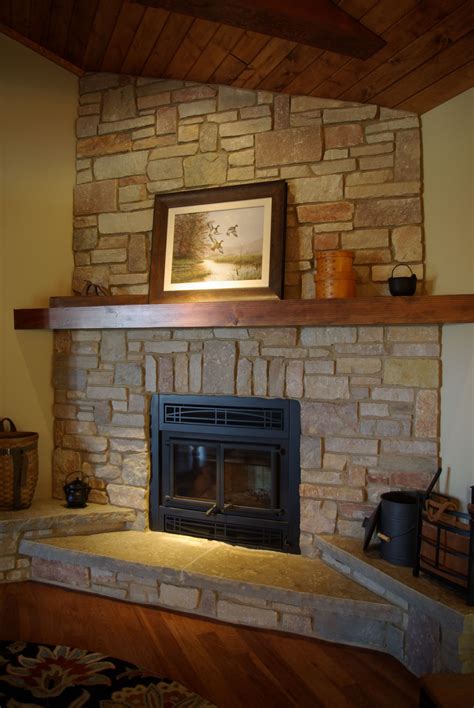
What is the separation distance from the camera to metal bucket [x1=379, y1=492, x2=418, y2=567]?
2.52 meters

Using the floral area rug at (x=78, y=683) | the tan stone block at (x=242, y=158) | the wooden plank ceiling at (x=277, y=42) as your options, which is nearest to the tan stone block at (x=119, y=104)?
the wooden plank ceiling at (x=277, y=42)

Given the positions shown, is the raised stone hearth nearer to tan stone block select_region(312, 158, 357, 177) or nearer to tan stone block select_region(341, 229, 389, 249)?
tan stone block select_region(341, 229, 389, 249)

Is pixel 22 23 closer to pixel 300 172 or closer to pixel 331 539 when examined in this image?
pixel 300 172

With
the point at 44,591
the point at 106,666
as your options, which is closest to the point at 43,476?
the point at 44,591

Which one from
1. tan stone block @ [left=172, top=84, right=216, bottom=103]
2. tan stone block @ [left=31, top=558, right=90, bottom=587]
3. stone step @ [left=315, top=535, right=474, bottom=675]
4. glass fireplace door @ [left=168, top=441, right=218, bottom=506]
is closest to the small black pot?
stone step @ [left=315, top=535, right=474, bottom=675]

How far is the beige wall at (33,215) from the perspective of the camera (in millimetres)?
3324

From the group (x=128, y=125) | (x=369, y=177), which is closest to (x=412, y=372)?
(x=369, y=177)

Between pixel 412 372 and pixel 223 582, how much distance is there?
4.54ft

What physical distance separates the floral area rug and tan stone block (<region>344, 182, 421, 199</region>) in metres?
2.42

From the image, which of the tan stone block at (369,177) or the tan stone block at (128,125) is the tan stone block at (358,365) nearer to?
the tan stone block at (369,177)

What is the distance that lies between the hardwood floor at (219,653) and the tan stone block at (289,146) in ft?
7.95

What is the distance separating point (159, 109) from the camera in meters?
3.31

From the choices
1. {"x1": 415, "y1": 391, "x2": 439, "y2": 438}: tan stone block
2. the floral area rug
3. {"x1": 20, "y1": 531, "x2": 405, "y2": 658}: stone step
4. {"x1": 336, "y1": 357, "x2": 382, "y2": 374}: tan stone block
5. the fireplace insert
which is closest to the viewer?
the floral area rug

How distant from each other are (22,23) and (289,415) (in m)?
2.66
